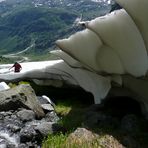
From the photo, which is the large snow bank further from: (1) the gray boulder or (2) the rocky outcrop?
(1) the gray boulder

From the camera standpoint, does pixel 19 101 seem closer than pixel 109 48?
No

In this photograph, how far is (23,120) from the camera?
71.7ft

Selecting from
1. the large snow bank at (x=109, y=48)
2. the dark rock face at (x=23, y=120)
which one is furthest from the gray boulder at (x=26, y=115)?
the large snow bank at (x=109, y=48)

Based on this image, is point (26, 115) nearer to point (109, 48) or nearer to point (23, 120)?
point (23, 120)

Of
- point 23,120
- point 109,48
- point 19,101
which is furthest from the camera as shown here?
point 19,101

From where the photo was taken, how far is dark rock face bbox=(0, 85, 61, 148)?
1916 cm

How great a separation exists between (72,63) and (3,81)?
8.98 meters

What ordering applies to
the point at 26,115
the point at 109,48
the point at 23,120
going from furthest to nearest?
1. the point at 109,48
2. the point at 26,115
3. the point at 23,120

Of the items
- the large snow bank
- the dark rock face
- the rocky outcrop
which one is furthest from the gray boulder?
the large snow bank

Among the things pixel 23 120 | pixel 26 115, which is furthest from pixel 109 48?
pixel 23 120

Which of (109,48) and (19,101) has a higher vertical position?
(109,48)

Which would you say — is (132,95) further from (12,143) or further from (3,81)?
(3,81)

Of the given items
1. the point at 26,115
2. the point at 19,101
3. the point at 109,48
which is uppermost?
the point at 109,48

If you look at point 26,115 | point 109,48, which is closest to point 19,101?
point 26,115
